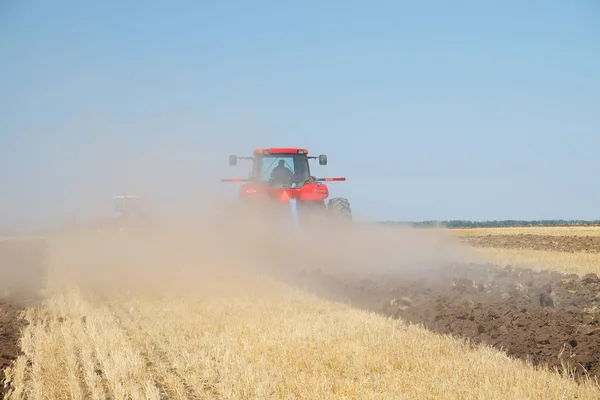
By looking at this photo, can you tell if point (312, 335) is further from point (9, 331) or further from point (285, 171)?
point (285, 171)

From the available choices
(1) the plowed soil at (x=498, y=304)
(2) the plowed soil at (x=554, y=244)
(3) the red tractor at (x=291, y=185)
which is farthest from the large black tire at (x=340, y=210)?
(2) the plowed soil at (x=554, y=244)

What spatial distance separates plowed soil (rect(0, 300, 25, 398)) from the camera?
7490mm

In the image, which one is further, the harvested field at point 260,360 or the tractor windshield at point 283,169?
the tractor windshield at point 283,169

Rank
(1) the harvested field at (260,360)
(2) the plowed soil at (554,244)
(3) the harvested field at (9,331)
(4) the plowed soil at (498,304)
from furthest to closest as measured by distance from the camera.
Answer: (2) the plowed soil at (554,244) < (3) the harvested field at (9,331) < (4) the plowed soil at (498,304) < (1) the harvested field at (260,360)

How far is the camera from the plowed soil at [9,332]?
749 cm

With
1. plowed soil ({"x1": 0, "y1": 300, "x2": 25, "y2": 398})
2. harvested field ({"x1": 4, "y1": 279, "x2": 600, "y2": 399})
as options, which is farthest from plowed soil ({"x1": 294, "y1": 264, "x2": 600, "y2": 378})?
plowed soil ({"x1": 0, "y1": 300, "x2": 25, "y2": 398})

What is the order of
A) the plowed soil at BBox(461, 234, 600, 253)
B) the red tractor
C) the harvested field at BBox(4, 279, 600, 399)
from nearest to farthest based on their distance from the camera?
the harvested field at BBox(4, 279, 600, 399) → the red tractor → the plowed soil at BBox(461, 234, 600, 253)

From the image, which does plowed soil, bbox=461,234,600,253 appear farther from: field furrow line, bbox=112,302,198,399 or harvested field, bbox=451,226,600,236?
field furrow line, bbox=112,302,198,399

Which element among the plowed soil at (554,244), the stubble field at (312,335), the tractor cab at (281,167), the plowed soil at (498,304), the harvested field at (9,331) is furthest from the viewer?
the plowed soil at (554,244)

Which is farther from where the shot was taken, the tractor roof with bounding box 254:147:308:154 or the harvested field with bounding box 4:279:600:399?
the tractor roof with bounding box 254:147:308:154

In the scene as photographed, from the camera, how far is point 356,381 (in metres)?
6.32

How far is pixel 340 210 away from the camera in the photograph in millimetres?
16766

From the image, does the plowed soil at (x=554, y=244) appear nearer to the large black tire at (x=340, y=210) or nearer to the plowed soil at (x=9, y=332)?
the large black tire at (x=340, y=210)

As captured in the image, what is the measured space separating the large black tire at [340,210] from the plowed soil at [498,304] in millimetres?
1931
